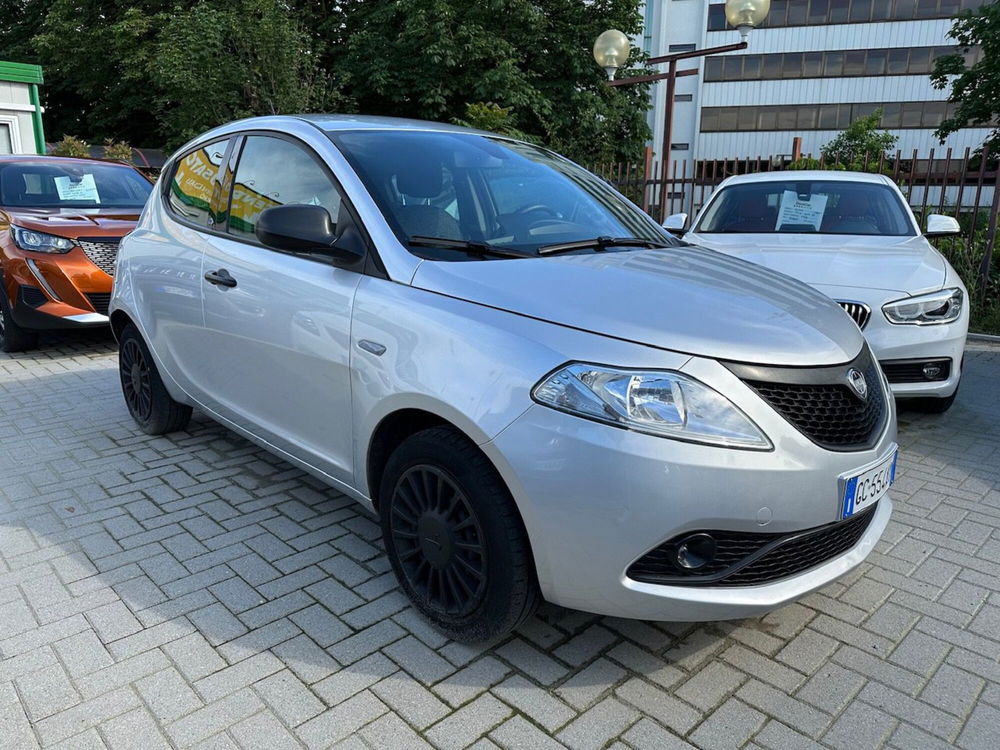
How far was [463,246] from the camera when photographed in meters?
2.72

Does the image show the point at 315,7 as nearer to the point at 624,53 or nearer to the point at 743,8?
the point at 624,53

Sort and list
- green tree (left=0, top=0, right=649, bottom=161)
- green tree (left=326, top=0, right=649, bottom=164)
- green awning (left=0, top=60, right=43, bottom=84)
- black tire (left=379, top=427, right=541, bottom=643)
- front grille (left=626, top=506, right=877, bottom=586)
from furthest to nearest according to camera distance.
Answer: green tree (left=326, top=0, right=649, bottom=164) → green tree (left=0, top=0, right=649, bottom=161) → green awning (left=0, top=60, right=43, bottom=84) → black tire (left=379, top=427, right=541, bottom=643) → front grille (left=626, top=506, right=877, bottom=586)

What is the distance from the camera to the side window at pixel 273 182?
119 inches

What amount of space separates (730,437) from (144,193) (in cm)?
748

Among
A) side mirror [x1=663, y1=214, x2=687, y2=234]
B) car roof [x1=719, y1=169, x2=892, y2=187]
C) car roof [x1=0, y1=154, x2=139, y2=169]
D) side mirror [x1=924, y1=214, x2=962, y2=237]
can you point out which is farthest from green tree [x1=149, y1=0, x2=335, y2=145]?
side mirror [x1=924, y1=214, x2=962, y2=237]

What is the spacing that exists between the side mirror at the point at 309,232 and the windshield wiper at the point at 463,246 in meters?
0.22

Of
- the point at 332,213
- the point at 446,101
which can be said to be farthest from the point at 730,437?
the point at 446,101

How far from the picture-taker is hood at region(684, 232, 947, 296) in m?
4.68

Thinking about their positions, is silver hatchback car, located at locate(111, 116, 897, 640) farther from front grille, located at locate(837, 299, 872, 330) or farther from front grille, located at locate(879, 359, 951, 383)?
front grille, located at locate(879, 359, 951, 383)

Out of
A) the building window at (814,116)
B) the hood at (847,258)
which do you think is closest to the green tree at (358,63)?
the hood at (847,258)

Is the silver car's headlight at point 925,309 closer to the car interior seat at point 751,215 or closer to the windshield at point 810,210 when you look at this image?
the windshield at point 810,210

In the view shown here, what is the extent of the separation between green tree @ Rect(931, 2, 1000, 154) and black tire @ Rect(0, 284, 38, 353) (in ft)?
53.9

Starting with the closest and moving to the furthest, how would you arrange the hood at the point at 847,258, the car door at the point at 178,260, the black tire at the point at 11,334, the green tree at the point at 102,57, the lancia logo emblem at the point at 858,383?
the lancia logo emblem at the point at 858,383, the car door at the point at 178,260, the hood at the point at 847,258, the black tire at the point at 11,334, the green tree at the point at 102,57

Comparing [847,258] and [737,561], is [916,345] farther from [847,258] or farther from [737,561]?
[737,561]
